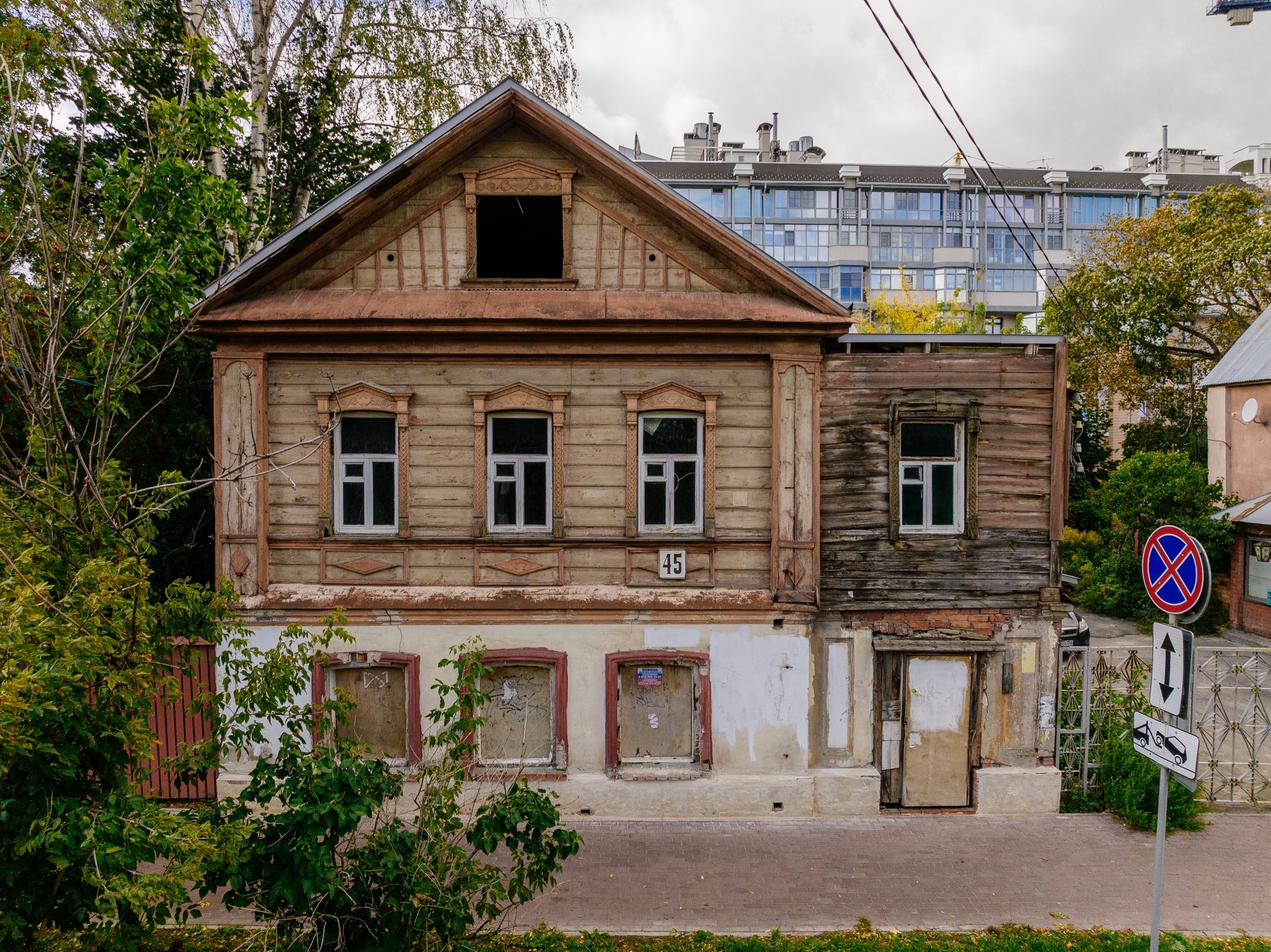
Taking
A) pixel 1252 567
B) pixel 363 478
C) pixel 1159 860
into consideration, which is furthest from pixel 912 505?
pixel 1252 567

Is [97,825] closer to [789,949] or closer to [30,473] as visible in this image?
[30,473]

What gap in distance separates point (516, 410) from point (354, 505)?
2515mm

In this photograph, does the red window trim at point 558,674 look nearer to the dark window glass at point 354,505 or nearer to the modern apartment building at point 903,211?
the dark window glass at point 354,505

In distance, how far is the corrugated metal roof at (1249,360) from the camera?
71.4ft

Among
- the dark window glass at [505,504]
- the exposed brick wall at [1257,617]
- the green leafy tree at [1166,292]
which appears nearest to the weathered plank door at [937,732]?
the dark window glass at [505,504]

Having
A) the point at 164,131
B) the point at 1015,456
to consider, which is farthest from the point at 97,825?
the point at 1015,456

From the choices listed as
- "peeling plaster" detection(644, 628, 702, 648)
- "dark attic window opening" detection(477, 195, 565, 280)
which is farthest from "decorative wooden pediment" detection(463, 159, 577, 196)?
"peeling plaster" detection(644, 628, 702, 648)

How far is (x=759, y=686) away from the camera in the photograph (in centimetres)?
939

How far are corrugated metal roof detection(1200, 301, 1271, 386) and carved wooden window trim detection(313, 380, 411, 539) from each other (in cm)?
2492

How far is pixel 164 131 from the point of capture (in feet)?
19.5

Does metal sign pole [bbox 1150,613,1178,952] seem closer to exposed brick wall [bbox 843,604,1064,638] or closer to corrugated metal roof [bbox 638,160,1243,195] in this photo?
exposed brick wall [bbox 843,604,1064,638]

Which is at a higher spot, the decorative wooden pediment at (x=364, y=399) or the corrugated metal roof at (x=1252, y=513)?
the decorative wooden pediment at (x=364, y=399)

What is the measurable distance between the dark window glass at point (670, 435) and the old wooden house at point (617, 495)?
38 mm

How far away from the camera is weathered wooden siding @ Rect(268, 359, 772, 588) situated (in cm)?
940
